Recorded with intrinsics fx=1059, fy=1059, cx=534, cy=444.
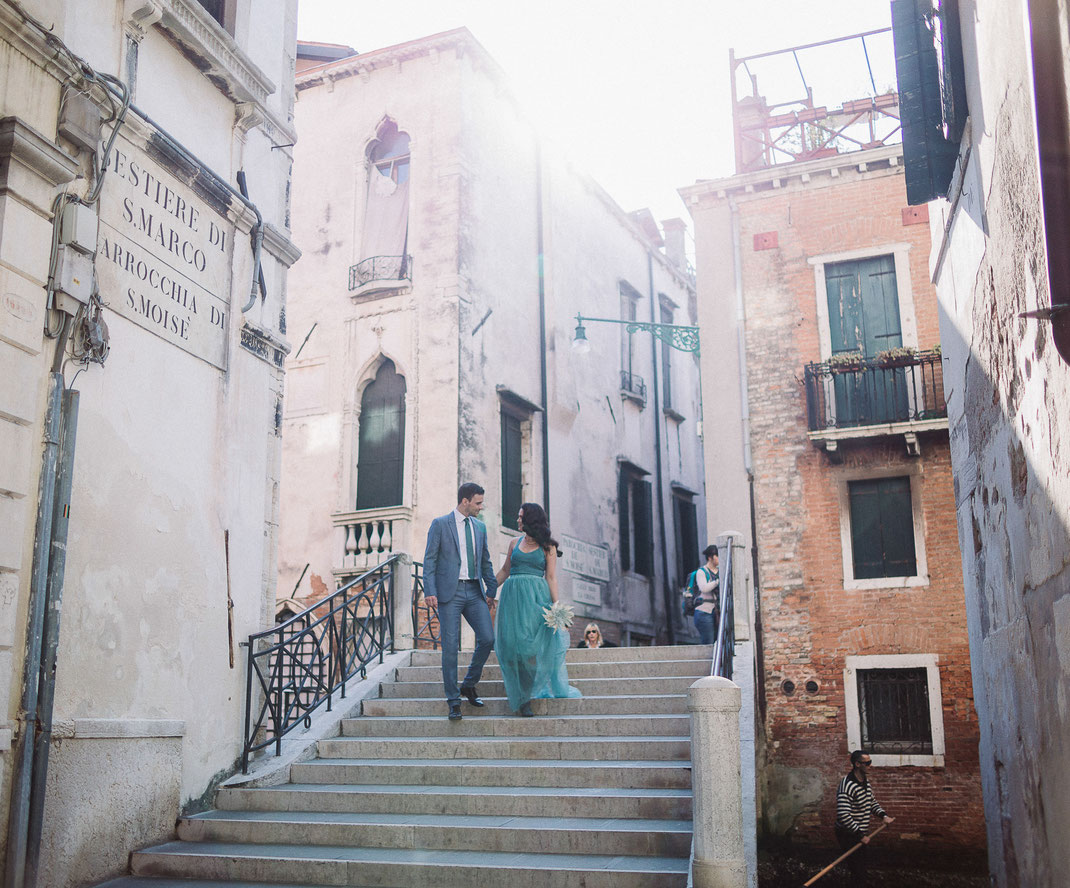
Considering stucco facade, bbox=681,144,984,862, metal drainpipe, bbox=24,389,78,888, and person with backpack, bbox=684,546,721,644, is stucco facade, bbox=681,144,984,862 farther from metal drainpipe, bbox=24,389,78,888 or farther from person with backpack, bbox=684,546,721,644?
metal drainpipe, bbox=24,389,78,888

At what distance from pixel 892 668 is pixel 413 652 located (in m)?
7.69

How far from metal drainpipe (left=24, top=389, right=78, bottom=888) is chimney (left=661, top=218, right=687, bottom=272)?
71.8ft

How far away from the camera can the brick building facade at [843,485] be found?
47.3 ft

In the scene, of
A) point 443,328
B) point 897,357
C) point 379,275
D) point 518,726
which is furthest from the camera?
point 379,275

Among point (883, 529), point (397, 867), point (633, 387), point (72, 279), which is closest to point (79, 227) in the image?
point (72, 279)

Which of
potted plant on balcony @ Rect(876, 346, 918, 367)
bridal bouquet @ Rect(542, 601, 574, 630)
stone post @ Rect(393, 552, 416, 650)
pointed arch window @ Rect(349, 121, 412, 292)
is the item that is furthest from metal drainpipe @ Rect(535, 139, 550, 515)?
bridal bouquet @ Rect(542, 601, 574, 630)

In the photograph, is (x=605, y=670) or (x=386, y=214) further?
(x=386, y=214)

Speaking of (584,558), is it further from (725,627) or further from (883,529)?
(725,627)

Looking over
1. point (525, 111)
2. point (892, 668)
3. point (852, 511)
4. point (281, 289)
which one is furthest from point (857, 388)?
point (281, 289)

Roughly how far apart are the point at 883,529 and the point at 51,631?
12156 millimetres

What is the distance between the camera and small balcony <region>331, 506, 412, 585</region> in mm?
14969

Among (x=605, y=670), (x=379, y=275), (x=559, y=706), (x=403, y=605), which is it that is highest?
(x=379, y=275)

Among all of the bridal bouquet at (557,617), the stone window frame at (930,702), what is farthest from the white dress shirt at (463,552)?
the stone window frame at (930,702)

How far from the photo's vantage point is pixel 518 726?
318 inches
